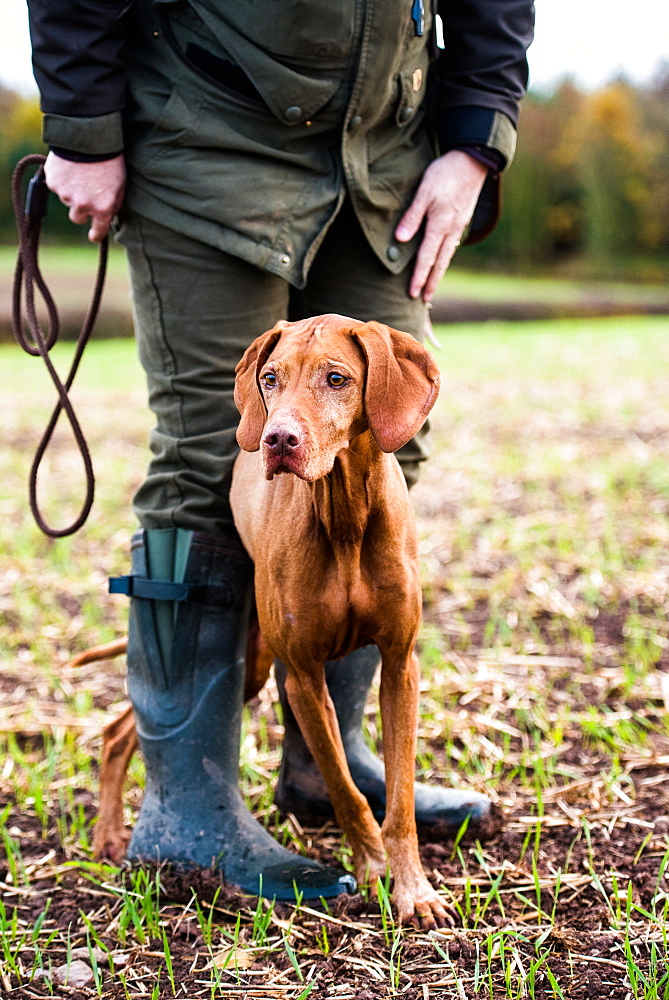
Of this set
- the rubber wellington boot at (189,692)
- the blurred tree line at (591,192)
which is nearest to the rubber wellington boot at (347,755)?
the rubber wellington boot at (189,692)

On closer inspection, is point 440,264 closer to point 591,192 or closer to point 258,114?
point 258,114

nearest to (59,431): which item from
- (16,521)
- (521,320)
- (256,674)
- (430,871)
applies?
(16,521)

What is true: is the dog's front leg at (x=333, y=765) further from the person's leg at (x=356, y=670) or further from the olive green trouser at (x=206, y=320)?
the olive green trouser at (x=206, y=320)

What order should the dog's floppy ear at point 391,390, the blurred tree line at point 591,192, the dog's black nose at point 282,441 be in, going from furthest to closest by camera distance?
the blurred tree line at point 591,192 → the dog's floppy ear at point 391,390 → the dog's black nose at point 282,441

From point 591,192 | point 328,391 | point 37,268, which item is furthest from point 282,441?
point 591,192

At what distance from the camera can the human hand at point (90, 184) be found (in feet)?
7.50

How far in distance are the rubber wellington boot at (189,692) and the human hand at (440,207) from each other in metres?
0.85

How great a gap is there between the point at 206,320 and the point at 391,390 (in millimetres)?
639

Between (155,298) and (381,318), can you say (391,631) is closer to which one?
(381,318)

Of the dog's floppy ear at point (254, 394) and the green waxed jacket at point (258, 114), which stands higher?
the green waxed jacket at point (258, 114)

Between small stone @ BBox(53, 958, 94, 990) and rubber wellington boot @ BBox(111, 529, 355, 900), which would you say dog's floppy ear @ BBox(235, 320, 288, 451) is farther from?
small stone @ BBox(53, 958, 94, 990)

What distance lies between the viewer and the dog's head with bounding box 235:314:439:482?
1801 mm

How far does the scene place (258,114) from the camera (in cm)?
225

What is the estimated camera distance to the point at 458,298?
20234 millimetres
